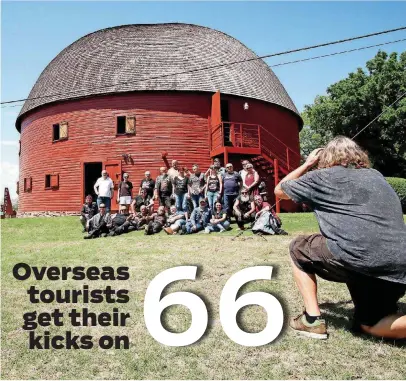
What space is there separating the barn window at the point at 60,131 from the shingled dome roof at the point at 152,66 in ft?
4.28

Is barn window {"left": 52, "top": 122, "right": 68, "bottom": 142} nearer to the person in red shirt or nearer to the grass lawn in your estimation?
the person in red shirt

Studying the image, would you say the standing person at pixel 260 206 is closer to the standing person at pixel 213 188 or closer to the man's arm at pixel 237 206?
the man's arm at pixel 237 206

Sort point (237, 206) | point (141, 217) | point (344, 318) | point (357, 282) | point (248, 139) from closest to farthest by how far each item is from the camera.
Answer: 1. point (357, 282)
2. point (344, 318)
3. point (237, 206)
4. point (141, 217)
5. point (248, 139)

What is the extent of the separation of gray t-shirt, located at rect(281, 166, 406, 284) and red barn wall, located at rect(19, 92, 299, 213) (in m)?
16.4

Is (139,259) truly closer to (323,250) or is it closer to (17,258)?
(17,258)

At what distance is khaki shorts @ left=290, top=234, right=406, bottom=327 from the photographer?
334 centimetres

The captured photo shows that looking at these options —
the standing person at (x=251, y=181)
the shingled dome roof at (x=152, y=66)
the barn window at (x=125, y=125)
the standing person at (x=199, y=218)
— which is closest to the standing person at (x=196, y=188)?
the standing person at (x=199, y=218)

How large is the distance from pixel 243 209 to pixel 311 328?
305 inches

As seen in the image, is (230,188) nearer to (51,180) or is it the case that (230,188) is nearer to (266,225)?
(266,225)

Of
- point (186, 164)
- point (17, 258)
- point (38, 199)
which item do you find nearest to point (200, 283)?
point (17, 258)

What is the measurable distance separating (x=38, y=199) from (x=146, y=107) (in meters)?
7.66

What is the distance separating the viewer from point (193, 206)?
1239 centimetres

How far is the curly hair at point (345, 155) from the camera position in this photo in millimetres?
3568

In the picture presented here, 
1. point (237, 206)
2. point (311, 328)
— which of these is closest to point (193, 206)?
point (237, 206)
